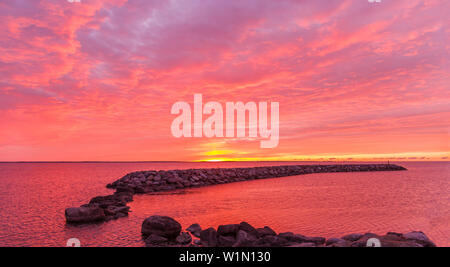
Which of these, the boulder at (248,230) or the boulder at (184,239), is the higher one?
the boulder at (248,230)

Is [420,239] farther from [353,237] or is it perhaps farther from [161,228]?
[161,228]

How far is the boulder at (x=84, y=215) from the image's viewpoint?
39.7 ft

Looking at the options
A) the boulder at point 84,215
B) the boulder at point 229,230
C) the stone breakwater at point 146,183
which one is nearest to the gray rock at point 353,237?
the boulder at point 229,230

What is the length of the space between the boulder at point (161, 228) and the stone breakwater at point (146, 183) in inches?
159

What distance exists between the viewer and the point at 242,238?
8.37m

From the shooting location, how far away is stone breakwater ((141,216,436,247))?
7.74 metres

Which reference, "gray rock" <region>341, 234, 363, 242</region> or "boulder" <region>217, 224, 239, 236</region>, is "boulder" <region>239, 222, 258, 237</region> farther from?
"gray rock" <region>341, 234, 363, 242</region>

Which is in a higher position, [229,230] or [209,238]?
[229,230]

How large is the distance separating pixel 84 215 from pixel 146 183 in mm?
13735

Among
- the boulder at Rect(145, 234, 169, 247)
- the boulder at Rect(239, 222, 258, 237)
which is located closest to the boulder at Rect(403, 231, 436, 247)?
the boulder at Rect(239, 222, 258, 237)

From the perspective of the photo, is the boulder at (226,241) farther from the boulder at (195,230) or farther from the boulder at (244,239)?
the boulder at (195,230)

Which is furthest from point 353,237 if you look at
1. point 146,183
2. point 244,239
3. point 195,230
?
point 146,183
